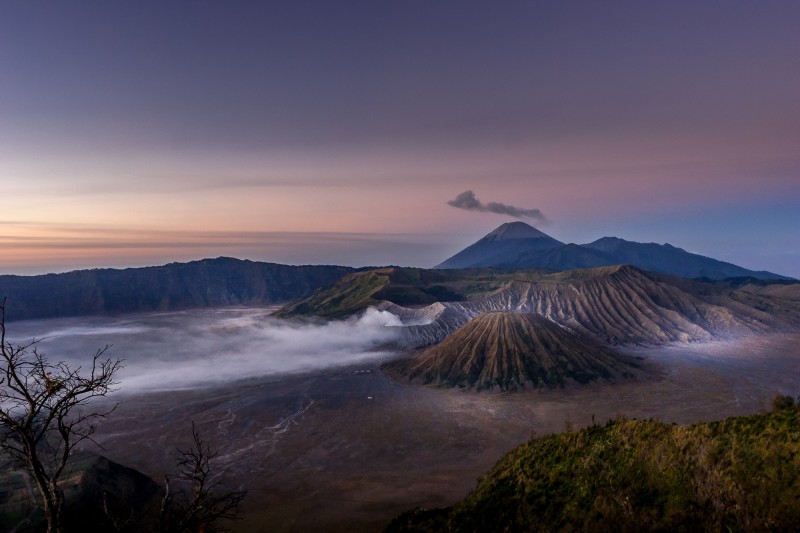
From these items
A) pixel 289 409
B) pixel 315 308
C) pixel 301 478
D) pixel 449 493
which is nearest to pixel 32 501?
pixel 301 478

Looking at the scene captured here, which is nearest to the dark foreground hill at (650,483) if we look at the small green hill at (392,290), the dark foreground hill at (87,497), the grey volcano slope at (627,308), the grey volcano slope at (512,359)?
the dark foreground hill at (87,497)

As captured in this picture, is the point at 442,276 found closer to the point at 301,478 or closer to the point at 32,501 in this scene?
the point at 301,478

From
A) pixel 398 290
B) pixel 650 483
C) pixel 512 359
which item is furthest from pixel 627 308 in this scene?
pixel 650 483

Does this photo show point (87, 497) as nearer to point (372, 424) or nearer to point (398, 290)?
point (372, 424)

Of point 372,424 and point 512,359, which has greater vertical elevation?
point 512,359

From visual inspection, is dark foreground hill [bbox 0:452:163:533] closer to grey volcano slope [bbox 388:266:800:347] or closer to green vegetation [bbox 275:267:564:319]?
grey volcano slope [bbox 388:266:800:347]

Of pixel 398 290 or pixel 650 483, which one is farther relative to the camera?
pixel 398 290

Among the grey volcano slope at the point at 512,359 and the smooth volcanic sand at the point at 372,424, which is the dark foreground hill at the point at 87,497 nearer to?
the smooth volcanic sand at the point at 372,424
